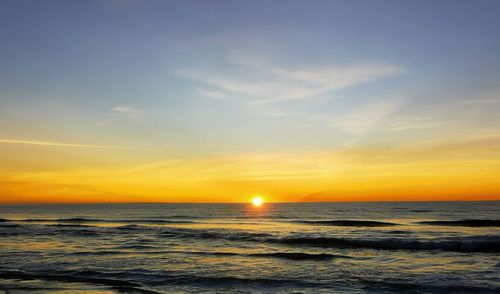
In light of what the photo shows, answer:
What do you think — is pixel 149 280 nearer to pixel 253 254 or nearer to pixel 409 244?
pixel 253 254

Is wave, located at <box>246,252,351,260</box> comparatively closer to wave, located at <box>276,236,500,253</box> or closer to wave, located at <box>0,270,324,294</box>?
wave, located at <box>276,236,500,253</box>

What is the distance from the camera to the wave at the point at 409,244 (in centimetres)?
3075

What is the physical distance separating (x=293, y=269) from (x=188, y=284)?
20.8 feet

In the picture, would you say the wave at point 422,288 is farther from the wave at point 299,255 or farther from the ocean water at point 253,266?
the wave at point 299,255

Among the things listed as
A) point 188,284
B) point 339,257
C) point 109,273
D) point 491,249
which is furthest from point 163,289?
point 491,249

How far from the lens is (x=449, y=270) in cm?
2103

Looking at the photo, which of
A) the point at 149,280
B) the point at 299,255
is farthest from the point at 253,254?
the point at 149,280

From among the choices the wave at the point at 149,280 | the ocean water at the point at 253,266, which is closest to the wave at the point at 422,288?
the ocean water at the point at 253,266

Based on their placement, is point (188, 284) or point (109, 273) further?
point (109, 273)

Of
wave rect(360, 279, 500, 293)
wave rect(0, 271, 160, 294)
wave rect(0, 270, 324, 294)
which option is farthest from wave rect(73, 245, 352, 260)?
wave rect(360, 279, 500, 293)

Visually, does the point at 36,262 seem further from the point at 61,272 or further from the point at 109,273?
the point at 109,273

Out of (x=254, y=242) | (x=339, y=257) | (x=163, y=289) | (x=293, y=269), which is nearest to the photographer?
(x=163, y=289)

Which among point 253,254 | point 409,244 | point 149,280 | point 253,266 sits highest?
point 149,280

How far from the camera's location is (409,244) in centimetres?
3284
